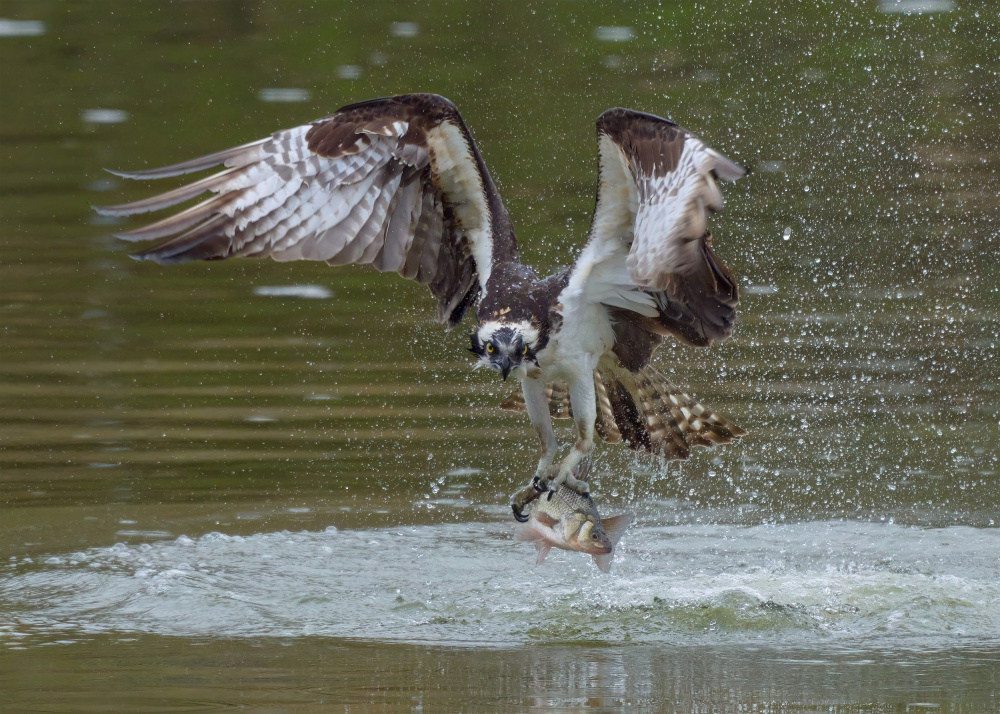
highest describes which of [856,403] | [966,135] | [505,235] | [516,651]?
[966,135]

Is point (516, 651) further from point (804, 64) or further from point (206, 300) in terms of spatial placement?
point (804, 64)

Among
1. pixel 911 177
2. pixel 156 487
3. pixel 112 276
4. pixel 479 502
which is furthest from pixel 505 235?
pixel 911 177

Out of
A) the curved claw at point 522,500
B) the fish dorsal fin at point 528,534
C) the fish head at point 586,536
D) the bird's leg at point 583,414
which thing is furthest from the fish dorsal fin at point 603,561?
the curved claw at point 522,500

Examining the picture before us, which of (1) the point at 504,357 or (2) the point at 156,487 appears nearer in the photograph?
(1) the point at 504,357

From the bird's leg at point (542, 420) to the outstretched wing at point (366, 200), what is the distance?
1.86 ft

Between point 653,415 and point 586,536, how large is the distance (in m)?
1.65

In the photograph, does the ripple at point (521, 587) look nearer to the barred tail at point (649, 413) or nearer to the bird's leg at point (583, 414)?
the barred tail at point (649, 413)

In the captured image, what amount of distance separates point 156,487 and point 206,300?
118 inches

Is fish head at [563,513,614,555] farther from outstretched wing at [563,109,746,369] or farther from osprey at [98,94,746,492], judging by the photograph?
outstretched wing at [563,109,746,369]

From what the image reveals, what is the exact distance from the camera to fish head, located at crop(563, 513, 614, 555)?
578cm

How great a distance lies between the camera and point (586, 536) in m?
5.80

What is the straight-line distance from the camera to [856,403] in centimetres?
903

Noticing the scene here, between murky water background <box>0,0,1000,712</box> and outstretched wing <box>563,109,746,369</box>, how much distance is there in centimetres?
111

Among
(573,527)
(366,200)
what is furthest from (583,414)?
(366,200)
